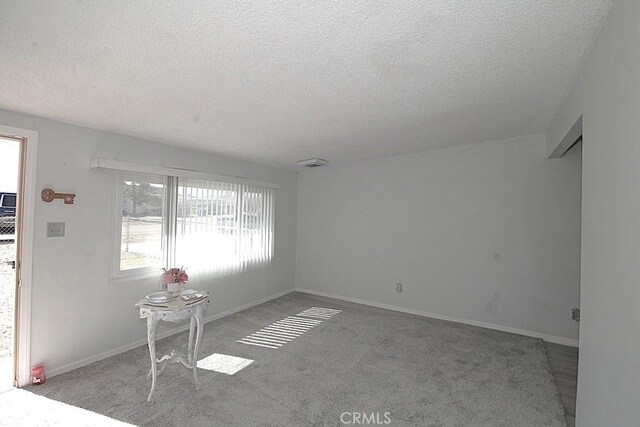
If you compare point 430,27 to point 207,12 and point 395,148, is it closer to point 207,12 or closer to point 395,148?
point 207,12

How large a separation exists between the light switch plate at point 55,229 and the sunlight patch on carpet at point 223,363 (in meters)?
1.76

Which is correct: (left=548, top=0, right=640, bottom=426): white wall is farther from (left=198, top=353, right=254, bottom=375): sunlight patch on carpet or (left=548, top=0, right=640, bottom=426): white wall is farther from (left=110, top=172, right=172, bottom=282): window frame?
(left=110, top=172, right=172, bottom=282): window frame

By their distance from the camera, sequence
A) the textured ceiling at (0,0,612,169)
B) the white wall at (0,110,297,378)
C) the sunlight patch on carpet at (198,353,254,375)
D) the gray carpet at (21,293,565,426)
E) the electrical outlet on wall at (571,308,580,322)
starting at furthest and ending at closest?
the electrical outlet on wall at (571,308,580,322) < the sunlight patch on carpet at (198,353,254,375) < the white wall at (0,110,297,378) < the gray carpet at (21,293,565,426) < the textured ceiling at (0,0,612,169)

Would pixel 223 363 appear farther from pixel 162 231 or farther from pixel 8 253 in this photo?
pixel 8 253

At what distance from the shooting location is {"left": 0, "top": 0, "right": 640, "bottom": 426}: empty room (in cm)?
142

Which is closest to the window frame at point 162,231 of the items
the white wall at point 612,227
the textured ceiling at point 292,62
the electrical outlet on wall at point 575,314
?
the textured ceiling at point 292,62

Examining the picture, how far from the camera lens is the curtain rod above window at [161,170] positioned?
3020 mm

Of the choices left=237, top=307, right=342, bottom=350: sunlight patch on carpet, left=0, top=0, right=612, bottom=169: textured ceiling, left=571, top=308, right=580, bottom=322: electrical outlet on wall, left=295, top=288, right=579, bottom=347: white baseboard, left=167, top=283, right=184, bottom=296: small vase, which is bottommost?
left=237, top=307, right=342, bottom=350: sunlight patch on carpet

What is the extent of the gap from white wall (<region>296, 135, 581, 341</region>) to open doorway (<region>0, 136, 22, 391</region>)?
386cm

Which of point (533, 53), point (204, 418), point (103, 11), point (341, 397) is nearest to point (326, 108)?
point (533, 53)

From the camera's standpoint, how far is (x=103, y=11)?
4.37 feet

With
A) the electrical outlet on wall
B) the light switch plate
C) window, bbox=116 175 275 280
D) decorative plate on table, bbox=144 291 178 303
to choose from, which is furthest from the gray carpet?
the light switch plate

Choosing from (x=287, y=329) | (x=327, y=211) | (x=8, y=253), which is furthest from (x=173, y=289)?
(x=8, y=253)

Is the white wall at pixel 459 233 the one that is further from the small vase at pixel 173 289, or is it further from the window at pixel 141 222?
the small vase at pixel 173 289
